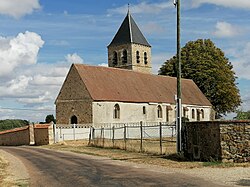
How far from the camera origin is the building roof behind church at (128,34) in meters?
70.3

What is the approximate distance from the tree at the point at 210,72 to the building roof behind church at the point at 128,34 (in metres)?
6.57

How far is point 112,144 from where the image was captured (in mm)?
29344

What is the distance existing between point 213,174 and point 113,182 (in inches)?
140

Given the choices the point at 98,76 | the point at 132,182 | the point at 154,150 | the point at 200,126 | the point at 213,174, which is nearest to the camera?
the point at 132,182

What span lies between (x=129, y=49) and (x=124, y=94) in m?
19.7

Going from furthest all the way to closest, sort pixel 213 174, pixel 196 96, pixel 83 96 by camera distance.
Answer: pixel 196 96 < pixel 83 96 < pixel 213 174

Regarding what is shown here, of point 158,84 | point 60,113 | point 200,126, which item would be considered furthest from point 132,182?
point 158,84

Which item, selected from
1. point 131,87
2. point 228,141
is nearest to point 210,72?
point 131,87

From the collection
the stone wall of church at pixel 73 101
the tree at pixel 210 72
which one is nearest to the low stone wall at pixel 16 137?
the stone wall of church at pixel 73 101

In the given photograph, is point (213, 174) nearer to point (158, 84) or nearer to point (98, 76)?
point (98, 76)

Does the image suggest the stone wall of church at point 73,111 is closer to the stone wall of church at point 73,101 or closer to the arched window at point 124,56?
the stone wall of church at point 73,101

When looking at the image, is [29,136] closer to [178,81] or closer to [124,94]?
[124,94]

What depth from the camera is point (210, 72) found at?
218 ft

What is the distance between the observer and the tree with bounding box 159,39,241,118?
218 feet
